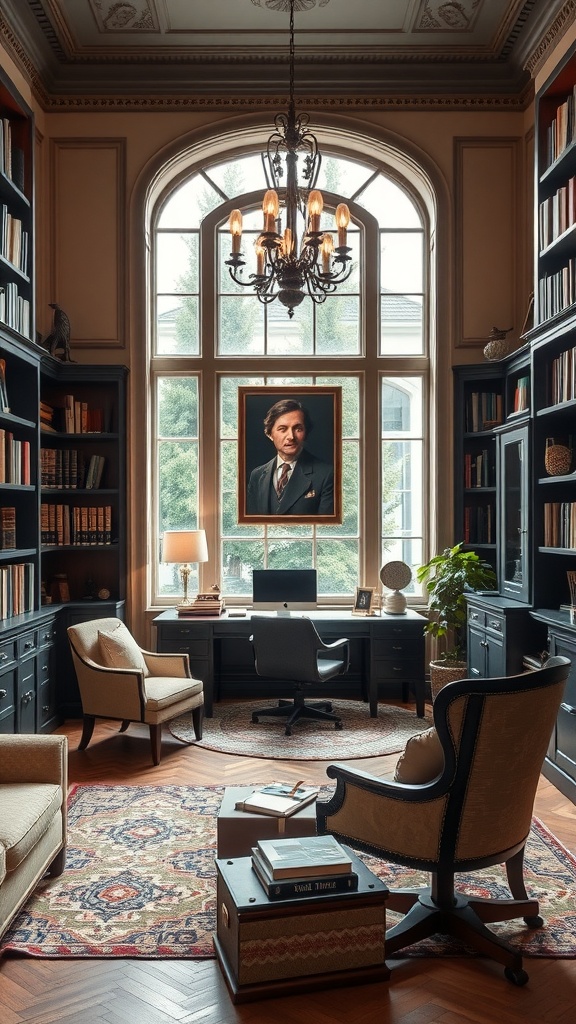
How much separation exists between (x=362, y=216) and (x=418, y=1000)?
19.6 feet

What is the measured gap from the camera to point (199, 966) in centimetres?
260

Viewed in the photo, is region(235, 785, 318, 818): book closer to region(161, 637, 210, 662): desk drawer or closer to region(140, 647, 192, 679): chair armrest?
region(140, 647, 192, 679): chair armrest

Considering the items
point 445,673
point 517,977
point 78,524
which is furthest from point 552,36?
point 517,977

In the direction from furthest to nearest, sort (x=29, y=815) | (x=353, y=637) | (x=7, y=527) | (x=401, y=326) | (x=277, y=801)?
(x=401, y=326), (x=353, y=637), (x=7, y=527), (x=277, y=801), (x=29, y=815)

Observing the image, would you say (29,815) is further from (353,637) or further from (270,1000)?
(353,637)

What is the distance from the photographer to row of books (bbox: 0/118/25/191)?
4711 mm

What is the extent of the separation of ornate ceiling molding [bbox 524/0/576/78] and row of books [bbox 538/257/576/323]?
5.59 ft

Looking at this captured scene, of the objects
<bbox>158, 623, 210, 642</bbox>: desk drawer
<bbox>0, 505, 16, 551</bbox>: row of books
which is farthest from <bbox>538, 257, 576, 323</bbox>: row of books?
<bbox>0, 505, 16, 551</bbox>: row of books

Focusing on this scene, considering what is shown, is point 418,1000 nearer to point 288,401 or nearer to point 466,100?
point 288,401

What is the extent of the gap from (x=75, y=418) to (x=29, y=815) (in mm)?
3899

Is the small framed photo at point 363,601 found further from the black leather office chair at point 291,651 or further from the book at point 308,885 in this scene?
the book at point 308,885

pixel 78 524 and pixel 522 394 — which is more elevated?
pixel 522 394

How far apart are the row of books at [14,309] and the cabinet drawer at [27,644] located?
6.04 ft

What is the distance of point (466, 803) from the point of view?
250 cm
